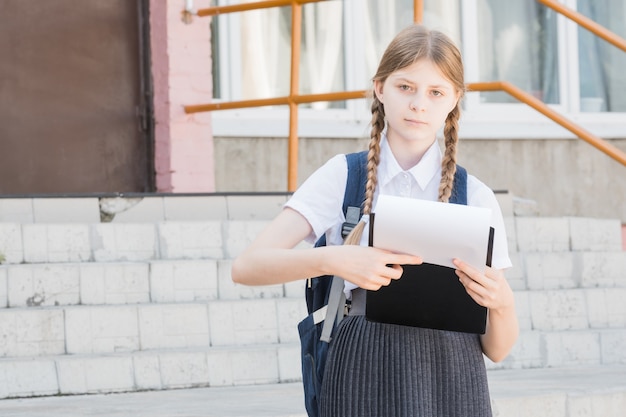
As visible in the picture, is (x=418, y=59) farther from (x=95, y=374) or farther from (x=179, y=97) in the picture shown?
(x=179, y=97)

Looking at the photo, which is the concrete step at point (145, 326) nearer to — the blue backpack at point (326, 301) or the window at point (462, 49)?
the blue backpack at point (326, 301)

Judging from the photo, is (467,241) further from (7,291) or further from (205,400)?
(7,291)

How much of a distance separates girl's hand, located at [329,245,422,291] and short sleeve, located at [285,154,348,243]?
0.15 meters

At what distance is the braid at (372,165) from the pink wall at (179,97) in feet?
12.8

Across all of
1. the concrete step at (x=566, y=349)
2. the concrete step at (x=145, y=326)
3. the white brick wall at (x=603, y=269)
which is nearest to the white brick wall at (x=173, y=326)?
the concrete step at (x=145, y=326)

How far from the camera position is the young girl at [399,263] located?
1956mm

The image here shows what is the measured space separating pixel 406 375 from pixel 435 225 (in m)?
0.27

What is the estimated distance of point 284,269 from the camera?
78.1 inches

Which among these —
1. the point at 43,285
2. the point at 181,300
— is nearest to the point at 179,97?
the point at 181,300

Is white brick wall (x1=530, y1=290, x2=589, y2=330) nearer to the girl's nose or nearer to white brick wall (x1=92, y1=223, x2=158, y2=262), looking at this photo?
white brick wall (x1=92, y1=223, x2=158, y2=262)

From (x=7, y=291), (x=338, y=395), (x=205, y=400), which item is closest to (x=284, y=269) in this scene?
(x=338, y=395)

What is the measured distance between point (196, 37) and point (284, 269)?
14.0 ft

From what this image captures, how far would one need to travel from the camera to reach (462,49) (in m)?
7.59

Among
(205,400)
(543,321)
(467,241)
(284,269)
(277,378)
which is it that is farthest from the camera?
(543,321)
